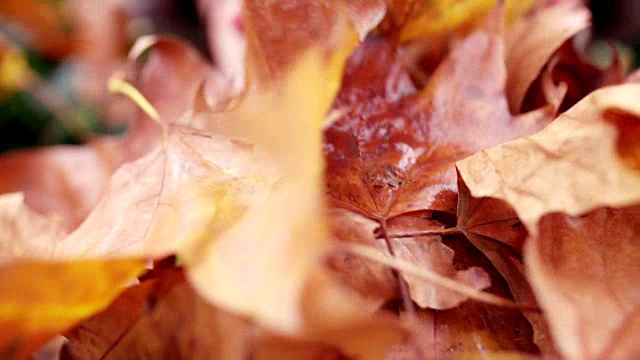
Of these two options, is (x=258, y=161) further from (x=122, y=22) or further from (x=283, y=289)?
(x=122, y=22)

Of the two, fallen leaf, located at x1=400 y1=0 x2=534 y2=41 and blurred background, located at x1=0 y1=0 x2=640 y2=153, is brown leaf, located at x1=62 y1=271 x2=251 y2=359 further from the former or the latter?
blurred background, located at x1=0 y1=0 x2=640 y2=153

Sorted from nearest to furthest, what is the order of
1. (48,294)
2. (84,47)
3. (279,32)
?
(48,294)
(279,32)
(84,47)

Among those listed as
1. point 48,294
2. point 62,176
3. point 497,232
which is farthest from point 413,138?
point 62,176

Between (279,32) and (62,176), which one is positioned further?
(62,176)

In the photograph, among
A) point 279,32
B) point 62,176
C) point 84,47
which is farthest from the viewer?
point 84,47

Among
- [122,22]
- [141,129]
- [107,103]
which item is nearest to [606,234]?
[141,129]

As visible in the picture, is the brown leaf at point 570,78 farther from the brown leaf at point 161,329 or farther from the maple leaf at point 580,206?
the brown leaf at point 161,329

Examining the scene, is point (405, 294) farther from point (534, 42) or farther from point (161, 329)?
point (534, 42)
